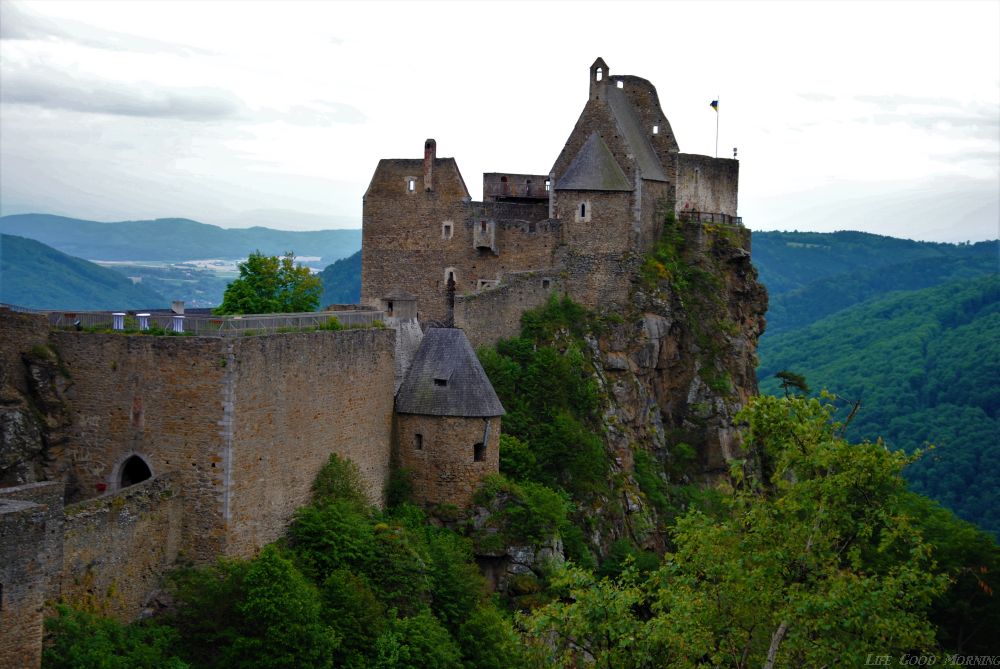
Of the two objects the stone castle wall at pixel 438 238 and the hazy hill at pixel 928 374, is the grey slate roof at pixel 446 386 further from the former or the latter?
the hazy hill at pixel 928 374

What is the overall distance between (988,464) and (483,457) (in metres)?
66.2

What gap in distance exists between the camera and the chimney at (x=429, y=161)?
50.1m

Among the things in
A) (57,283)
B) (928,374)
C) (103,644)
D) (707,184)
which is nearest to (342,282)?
(57,283)

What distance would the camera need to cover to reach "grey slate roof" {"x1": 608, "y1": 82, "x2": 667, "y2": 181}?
52.6 m

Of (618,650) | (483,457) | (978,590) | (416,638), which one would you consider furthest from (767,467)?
(618,650)

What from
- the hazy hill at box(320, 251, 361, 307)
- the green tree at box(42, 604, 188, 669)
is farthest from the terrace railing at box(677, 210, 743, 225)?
the hazy hill at box(320, 251, 361, 307)

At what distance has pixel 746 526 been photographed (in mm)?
25875

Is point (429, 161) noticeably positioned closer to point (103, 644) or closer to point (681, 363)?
point (681, 363)

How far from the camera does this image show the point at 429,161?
164 ft

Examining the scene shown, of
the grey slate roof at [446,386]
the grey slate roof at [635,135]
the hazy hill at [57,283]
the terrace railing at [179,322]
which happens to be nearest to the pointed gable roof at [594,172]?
the grey slate roof at [635,135]

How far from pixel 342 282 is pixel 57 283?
2795 cm

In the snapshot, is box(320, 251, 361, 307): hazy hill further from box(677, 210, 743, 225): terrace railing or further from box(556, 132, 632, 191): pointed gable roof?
box(556, 132, 632, 191): pointed gable roof

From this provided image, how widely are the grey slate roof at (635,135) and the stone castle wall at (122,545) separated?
1118 inches

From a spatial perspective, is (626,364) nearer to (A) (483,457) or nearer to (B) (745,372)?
(B) (745,372)
